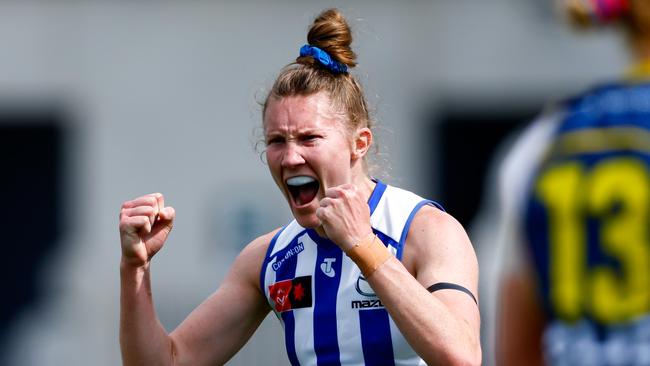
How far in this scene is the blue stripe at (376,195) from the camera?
441 cm

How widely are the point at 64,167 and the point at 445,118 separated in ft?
12.1

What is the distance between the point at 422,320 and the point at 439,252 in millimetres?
387

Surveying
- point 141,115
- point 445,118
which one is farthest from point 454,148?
point 141,115

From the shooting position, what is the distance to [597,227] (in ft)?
8.61

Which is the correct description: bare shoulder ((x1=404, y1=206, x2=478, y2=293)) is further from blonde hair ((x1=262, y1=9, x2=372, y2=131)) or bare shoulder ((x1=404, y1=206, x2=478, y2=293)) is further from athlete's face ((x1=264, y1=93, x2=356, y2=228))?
blonde hair ((x1=262, y1=9, x2=372, y2=131))

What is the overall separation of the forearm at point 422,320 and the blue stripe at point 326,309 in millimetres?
466

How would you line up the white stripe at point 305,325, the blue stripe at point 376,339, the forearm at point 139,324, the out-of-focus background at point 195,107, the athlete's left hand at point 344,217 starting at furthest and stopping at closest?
the out-of-focus background at point 195,107 < the forearm at point 139,324 < the white stripe at point 305,325 < the blue stripe at point 376,339 < the athlete's left hand at point 344,217

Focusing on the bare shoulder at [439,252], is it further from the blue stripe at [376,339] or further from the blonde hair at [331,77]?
the blonde hair at [331,77]

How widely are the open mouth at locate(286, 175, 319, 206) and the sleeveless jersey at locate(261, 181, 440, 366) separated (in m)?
0.15

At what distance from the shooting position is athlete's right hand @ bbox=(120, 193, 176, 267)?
4344mm

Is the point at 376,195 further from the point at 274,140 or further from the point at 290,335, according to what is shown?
the point at 290,335

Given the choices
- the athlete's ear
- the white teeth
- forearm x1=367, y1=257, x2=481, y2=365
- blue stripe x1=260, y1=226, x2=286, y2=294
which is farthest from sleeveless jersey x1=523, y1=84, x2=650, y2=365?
blue stripe x1=260, y1=226, x2=286, y2=294

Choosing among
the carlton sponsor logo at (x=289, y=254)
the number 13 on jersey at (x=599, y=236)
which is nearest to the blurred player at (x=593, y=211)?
the number 13 on jersey at (x=599, y=236)

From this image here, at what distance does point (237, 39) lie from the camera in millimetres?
13875
